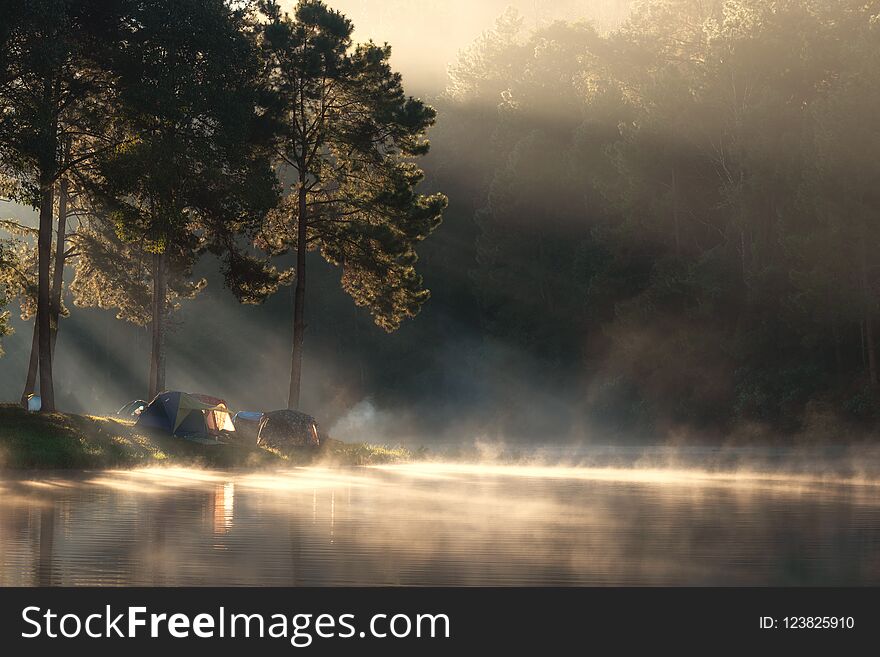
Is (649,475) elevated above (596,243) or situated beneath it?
situated beneath

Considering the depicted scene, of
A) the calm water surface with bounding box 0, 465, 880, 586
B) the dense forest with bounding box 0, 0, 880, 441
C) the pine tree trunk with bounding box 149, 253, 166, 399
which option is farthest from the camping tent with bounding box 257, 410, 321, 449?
the calm water surface with bounding box 0, 465, 880, 586

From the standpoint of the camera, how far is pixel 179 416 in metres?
48.3

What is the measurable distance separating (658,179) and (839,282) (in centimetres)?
1991

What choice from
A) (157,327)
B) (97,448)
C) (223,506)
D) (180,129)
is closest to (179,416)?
(157,327)

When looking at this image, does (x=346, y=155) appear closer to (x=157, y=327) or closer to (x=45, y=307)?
(x=157, y=327)

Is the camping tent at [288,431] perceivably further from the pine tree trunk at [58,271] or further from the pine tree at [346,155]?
the pine tree trunk at [58,271]

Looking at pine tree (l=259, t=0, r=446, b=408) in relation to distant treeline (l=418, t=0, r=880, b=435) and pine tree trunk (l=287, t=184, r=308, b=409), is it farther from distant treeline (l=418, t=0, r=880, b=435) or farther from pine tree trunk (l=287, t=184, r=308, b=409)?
distant treeline (l=418, t=0, r=880, b=435)

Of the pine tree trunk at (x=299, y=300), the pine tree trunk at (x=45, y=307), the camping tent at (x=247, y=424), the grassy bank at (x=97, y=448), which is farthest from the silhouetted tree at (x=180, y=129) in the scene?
the camping tent at (x=247, y=424)

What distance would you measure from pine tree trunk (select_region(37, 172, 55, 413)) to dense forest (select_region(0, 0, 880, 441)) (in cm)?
47

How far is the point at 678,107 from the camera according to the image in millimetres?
70250

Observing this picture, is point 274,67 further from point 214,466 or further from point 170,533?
point 170,533

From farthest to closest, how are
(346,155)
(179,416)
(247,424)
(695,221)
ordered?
(695,221) < (247,424) < (346,155) < (179,416)

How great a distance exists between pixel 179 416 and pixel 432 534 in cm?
3288

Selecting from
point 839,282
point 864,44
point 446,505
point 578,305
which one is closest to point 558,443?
point 578,305
